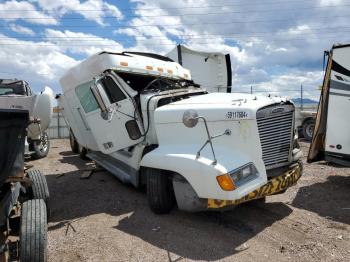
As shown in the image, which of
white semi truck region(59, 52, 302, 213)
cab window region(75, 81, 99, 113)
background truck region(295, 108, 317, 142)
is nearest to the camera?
white semi truck region(59, 52, 302, 213)

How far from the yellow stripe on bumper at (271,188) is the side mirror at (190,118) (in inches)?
42.1

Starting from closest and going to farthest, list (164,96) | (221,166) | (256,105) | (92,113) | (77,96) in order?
(221,166) → (256,105) → (164,96) → (92,113) → (77,96)

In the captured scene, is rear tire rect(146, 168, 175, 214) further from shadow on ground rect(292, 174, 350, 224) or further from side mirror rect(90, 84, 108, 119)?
shadow on ground rect(292, 174, 350, 224)

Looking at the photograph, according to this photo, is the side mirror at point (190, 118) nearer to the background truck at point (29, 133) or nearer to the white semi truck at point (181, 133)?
the white semi truck at point (181, 133)

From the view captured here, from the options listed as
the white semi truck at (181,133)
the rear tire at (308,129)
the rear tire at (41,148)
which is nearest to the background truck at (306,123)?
the rear tire at (308,129)

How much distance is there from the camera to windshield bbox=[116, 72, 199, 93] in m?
7.45

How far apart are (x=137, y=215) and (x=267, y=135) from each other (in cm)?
238

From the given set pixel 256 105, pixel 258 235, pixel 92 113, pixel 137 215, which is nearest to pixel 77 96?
pixel 92 113

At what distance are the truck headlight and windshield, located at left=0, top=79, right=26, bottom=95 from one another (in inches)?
344

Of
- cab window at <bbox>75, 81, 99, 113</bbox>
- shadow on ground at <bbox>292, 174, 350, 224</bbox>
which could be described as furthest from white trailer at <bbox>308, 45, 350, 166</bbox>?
cab window at <bbox>75, 81, 99, 113</bbox>

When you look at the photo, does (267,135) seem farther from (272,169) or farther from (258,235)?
(258,235)

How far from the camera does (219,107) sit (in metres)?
5.55

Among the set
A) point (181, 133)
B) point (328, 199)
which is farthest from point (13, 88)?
point (328, 199)

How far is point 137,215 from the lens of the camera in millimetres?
6262
